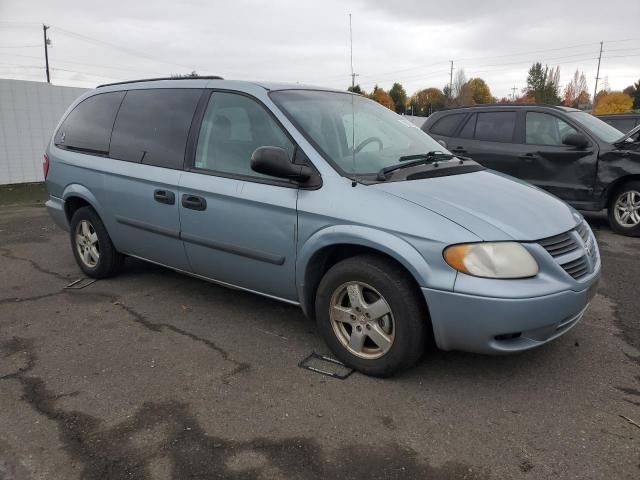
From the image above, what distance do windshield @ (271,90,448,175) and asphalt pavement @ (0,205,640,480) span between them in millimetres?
1316

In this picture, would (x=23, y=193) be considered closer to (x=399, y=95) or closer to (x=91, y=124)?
(x=91, y=124)

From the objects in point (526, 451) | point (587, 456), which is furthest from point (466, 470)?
point (587, 456)

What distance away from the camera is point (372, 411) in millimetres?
2871

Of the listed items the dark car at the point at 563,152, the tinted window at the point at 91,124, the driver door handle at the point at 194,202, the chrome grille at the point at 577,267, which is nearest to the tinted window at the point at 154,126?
the tinted window at the point at 91,124

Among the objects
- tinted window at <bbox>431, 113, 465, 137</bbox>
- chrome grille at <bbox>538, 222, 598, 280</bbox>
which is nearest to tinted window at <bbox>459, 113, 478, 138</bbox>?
tinted window at <bbox>431, 113, 465, 137</bbox>

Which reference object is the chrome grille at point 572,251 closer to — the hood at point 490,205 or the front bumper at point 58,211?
the hood at point 490,205

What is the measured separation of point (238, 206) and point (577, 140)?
209 inches

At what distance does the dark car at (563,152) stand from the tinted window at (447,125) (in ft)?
0.21

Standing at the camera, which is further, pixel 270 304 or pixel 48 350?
pixel 270 304

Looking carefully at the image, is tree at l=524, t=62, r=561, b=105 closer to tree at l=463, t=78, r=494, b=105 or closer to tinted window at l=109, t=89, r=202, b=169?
tree at l=463, t=78, r=494, b=105

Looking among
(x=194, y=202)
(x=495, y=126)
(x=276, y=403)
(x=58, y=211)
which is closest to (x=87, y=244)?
(x=58, y=211)

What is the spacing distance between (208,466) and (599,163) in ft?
21.5

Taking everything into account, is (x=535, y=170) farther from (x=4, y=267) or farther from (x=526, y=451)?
(x=4, y=267)

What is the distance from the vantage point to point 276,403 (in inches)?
116
